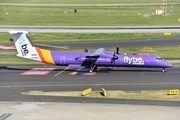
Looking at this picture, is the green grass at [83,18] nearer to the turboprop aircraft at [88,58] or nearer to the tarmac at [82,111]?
the turboprop aircraft at [88,58]

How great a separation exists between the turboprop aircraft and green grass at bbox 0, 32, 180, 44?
1161 inches

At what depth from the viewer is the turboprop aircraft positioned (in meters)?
61.2

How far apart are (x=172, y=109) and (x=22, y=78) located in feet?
77.1

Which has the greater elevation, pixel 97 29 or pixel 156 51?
pixel 97 29

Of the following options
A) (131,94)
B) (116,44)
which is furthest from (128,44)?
(131,94)

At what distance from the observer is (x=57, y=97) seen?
159 ft

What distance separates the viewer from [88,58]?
61.9 meters

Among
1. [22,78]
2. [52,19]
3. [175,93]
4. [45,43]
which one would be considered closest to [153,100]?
[175,93]

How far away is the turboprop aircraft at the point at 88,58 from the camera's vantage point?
61250 millimetres

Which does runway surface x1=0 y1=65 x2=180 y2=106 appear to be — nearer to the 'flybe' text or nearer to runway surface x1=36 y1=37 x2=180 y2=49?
the 'flybe' text

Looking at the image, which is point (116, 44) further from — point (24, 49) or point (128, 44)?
point (24, 49)

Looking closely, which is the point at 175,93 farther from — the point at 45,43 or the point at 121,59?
the point at 45,43

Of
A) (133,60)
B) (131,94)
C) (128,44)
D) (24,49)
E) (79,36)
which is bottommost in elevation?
(131,94)

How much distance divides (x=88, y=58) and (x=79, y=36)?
37523mm
